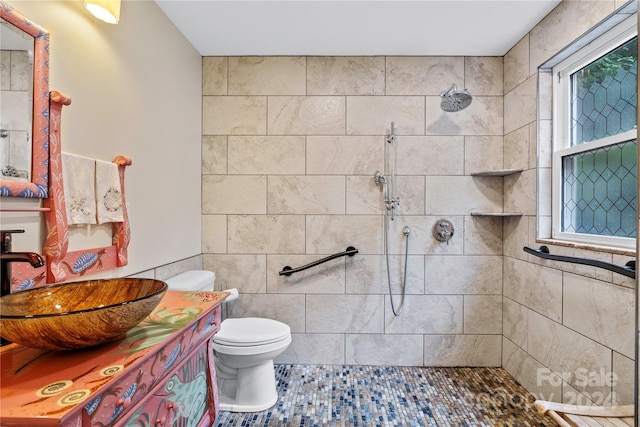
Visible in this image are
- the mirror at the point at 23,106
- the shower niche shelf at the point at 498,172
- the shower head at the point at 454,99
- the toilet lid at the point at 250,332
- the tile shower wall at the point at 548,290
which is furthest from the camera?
the shower niche shelf at the point at 498,172

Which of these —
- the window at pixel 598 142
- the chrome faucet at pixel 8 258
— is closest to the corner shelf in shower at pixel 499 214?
the window at pixel 598 142

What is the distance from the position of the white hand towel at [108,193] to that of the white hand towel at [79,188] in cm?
2

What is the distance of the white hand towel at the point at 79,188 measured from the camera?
1.17 meters

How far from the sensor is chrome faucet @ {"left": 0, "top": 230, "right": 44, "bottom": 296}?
865 mm

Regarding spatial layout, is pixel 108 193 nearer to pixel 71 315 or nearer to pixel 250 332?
pixel 71 315

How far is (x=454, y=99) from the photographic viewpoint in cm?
201

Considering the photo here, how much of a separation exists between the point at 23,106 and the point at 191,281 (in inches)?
46.2

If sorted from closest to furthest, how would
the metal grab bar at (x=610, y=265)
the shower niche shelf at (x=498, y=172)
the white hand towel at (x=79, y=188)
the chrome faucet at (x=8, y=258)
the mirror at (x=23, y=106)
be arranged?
the chrome faucet at (x=8, y=258) < the mirror at (x=23, y=106) < the white hand towel at (x=79, y=188) < the metal grab bar at (x=610, y=265) < the shower niche shelf at (x=498, y=172)

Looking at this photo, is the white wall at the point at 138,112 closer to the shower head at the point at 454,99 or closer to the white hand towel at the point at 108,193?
the white hand towel at the point at 108,193

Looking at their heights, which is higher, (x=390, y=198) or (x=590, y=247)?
(x=390, y=198)

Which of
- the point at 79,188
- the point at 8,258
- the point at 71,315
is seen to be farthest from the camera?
the point at 79,188

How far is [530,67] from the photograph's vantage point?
2010 millimetres

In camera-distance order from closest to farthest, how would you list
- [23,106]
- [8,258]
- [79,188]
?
[8,258]
[23,106]
[79,188]

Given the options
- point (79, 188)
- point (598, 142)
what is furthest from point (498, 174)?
point (79, 188)
